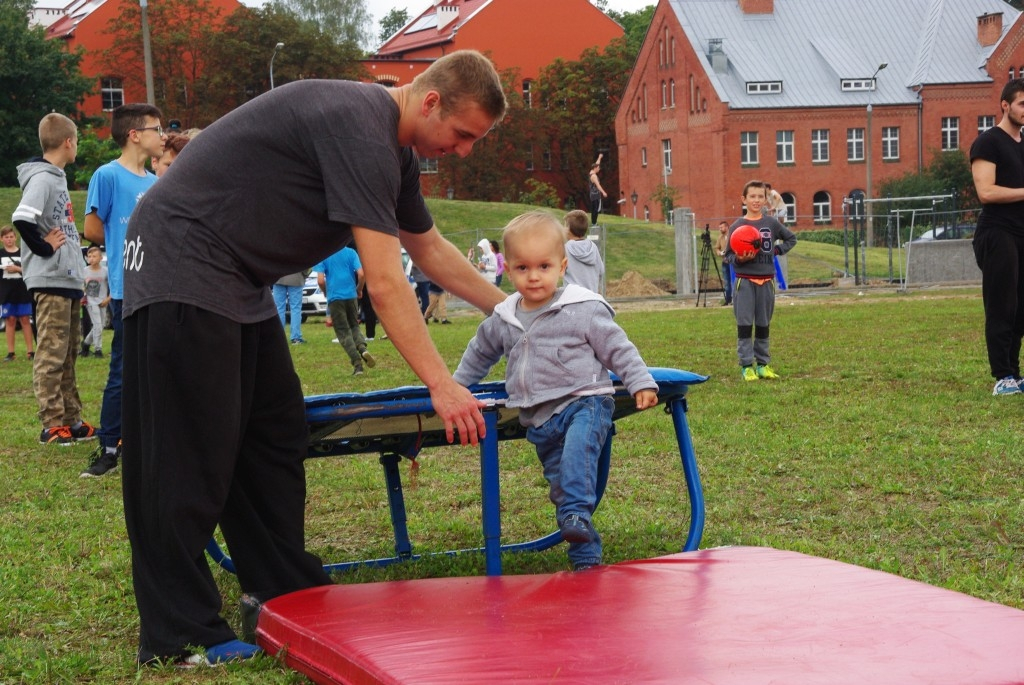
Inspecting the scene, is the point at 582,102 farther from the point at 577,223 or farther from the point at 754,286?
the point at 754,286

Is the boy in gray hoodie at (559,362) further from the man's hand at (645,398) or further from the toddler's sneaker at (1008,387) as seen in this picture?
the toddler's sneaker at (1008,387)

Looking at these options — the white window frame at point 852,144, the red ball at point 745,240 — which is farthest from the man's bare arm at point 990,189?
the white window frame at point 852,144

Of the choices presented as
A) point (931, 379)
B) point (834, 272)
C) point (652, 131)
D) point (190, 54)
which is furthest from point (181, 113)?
point (931, 379)

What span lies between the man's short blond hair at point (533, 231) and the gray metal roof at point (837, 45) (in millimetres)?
59757

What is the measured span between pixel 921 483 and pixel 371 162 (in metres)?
3.84

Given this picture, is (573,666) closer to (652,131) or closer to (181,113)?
(181,113)

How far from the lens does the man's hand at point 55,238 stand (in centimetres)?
865

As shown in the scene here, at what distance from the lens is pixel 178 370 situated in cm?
378

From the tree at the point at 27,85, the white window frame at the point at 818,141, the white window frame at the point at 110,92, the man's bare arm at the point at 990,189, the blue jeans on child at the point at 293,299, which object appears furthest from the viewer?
the white window frame at the point at 110,92

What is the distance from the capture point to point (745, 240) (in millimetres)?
11383

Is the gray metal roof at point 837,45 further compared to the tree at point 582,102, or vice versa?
the tree at point 582,102

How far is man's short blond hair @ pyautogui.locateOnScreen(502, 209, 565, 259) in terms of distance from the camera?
4.83 m

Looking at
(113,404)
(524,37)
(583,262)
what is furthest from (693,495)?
(524,37)

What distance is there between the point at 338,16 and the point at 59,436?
70.4 m
